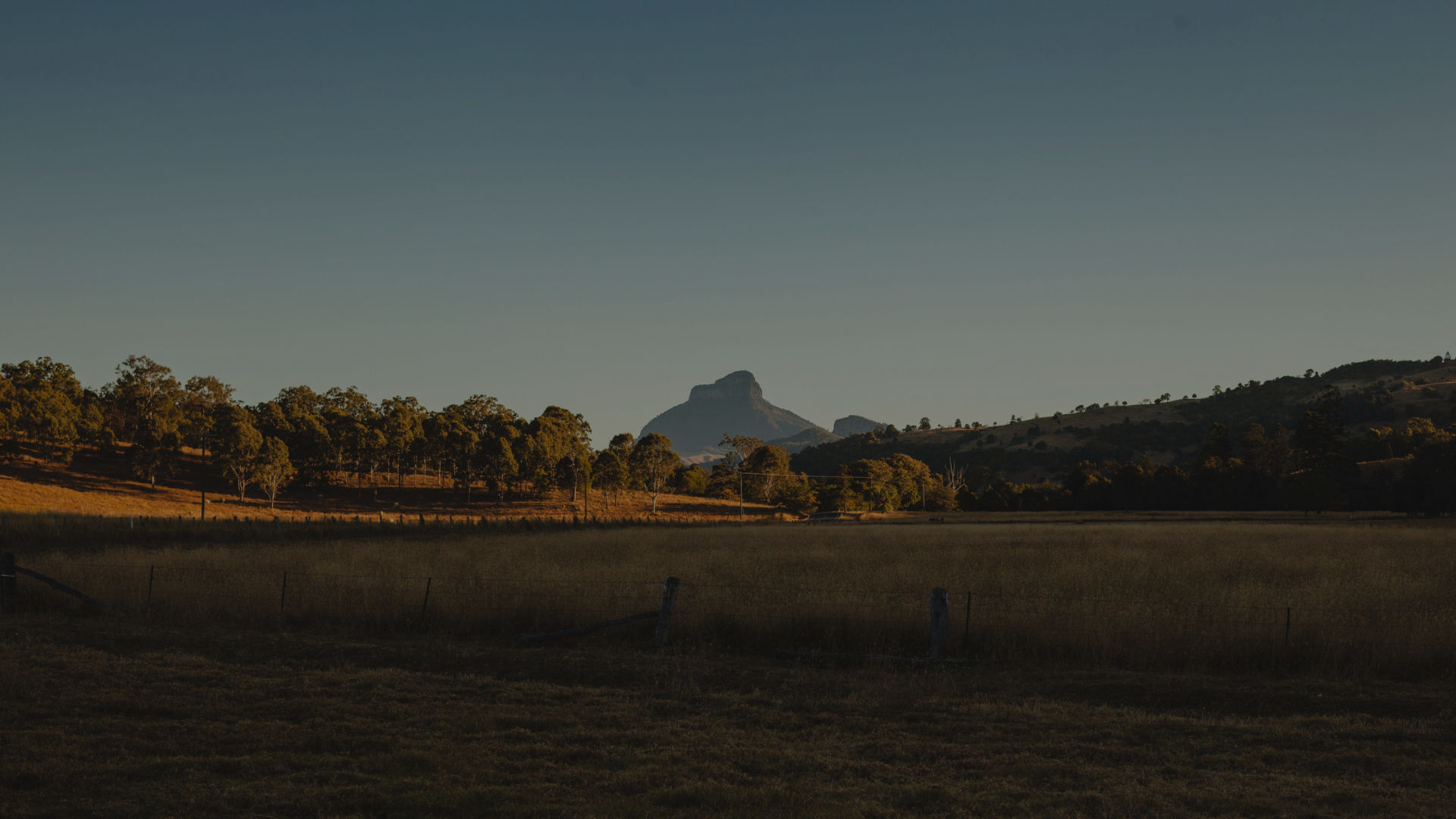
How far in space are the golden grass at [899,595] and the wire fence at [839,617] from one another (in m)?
0.04

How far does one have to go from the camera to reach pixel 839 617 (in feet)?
53.0

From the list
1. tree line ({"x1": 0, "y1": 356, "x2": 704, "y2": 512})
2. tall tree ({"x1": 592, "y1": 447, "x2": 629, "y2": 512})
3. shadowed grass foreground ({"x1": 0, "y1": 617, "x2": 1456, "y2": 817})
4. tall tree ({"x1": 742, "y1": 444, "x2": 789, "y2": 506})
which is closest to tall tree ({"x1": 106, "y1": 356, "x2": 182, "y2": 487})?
tree line ({"x1": 0, "y1": 356, "x2": 704, "y2": 512})

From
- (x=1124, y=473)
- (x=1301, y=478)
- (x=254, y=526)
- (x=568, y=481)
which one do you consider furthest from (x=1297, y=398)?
(x=254, y=526)

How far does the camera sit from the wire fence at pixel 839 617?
13.7 meters

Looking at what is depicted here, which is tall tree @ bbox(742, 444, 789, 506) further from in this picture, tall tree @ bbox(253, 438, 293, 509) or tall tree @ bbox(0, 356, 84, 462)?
tall tree @ bbox(0, 356, 84, 462)

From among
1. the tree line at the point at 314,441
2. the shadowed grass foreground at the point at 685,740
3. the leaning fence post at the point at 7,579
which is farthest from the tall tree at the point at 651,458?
the shadowed grass foreground at the point at 685,740

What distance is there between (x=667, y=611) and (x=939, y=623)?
4.57m

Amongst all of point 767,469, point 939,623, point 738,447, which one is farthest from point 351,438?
point 939,623

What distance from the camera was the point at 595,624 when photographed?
15508mm

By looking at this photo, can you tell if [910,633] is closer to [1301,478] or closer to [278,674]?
[278,674]

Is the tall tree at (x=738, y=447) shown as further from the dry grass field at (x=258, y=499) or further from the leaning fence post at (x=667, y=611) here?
the leaning fence post at (x=667, y=611)

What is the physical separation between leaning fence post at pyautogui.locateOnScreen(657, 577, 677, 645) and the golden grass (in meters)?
0.55

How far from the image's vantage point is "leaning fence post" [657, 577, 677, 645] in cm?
1544

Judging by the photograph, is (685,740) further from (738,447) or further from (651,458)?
(738,447)
